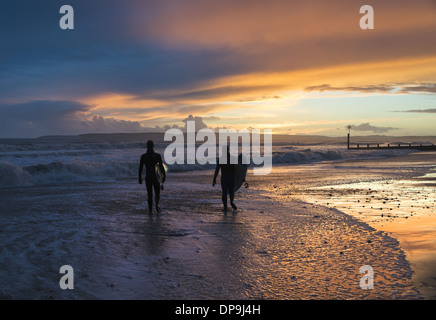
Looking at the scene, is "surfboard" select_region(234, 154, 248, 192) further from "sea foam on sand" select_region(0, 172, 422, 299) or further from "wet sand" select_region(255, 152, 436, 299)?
"wet sand" select_region(255, 152, 436, 299)

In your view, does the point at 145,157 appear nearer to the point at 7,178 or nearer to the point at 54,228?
the point at 54,228

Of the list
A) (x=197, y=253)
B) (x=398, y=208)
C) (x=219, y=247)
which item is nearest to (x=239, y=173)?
(x=398, y=208)

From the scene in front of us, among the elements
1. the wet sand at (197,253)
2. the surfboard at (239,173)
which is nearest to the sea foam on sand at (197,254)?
the wet sand at (197,253)

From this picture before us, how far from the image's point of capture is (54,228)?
9.37 m

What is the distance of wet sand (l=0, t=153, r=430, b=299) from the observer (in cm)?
534

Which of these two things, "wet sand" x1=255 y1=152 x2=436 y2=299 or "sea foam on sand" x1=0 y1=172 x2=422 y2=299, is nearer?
"sea foam on sand" x1=0 y1=172 x2=422 y2=299

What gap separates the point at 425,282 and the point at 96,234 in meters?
6.93

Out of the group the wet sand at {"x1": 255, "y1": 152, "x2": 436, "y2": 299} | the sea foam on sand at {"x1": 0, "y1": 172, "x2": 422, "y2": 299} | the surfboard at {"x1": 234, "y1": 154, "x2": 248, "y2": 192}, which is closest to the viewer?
the sea foam on sand at {"x1": 0, "y1": 172, "x2": 422, "y2": 299}

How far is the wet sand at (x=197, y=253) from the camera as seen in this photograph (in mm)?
5340

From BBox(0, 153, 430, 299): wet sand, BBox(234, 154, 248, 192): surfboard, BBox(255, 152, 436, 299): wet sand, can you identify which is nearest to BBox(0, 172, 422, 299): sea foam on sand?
BBox(0, 153, 430, 299): wet sand

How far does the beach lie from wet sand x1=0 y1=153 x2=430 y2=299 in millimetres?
24

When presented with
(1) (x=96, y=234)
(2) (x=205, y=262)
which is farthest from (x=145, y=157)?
(2) (x=205, y=262)

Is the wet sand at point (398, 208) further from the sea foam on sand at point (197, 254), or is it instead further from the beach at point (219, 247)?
the sea foam on sand at point (197, 254)

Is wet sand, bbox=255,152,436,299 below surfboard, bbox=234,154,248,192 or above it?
below
